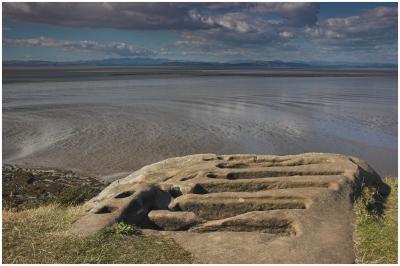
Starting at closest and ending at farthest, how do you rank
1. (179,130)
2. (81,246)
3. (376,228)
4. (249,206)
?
(81,246), (376,228), (249,206), (179,130)

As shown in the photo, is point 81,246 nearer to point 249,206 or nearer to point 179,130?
point 249,206

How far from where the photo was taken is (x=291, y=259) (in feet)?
28.7

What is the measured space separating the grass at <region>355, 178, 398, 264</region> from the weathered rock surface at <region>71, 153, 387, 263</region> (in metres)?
0.23

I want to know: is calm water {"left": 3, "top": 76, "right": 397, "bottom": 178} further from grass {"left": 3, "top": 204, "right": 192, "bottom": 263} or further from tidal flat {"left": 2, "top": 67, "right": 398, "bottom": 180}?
grass {"left": 3, "top": 204, "right": 192, "bottom": 263}

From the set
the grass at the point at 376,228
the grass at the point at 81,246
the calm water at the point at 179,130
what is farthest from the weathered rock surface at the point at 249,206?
the calm water at the point at 179,130

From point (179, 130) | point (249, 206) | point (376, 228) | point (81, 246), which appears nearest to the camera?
point (81, 246)

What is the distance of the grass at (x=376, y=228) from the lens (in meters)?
9.09

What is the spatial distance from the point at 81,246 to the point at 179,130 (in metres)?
19.8

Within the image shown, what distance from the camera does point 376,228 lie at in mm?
10250

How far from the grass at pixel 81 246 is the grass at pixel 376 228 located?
3.29 m

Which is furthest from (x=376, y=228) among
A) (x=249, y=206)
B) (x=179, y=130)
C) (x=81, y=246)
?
(x=179, y=130)

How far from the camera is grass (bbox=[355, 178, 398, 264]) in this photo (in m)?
9.09

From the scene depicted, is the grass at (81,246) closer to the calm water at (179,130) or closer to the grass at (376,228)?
the grass at (376,228)

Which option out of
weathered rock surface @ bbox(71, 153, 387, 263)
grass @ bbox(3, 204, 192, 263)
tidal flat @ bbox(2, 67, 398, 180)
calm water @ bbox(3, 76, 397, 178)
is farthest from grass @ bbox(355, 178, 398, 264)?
calm water @ bbox(3, 76, 397, 178)
